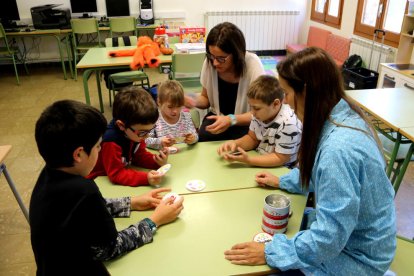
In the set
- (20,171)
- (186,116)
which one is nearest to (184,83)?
(186,116)

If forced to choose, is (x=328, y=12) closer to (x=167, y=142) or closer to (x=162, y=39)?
(x=162, y=39)

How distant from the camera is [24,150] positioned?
346 cm

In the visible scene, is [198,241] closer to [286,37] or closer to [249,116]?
[249,116]

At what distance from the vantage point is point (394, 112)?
7.91ft

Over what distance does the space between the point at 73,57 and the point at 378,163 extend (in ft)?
20.6

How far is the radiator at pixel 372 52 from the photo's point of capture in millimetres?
4301

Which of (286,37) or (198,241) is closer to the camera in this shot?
(198,241)

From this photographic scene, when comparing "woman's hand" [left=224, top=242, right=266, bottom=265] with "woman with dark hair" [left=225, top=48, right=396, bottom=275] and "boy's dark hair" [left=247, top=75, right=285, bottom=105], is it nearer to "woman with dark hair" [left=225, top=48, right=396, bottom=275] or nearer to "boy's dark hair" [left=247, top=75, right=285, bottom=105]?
"woman with dark hair" [left=225, top=48, right=396, bottom=275]

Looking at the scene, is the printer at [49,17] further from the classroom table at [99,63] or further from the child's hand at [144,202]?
the child's hand at [144,202]

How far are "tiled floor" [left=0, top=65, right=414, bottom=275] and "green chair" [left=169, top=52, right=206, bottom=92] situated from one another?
1.23 m

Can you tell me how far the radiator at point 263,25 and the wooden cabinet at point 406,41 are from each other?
119 inches

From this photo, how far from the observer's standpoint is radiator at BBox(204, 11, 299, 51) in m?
6.49

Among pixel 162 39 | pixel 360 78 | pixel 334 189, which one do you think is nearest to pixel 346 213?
pixel 334 189

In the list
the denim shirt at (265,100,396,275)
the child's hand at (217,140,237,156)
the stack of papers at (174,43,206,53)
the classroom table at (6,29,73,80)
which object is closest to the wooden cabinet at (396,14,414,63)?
the stack of papers at (174,43,206,53)
